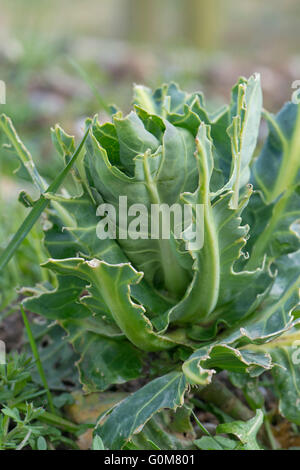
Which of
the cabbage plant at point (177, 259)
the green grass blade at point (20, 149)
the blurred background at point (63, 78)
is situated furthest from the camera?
the blurred background at point (63, 78)

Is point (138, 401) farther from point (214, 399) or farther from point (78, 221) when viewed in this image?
point (78, 221)

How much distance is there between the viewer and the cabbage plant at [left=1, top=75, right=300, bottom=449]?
1017 mm

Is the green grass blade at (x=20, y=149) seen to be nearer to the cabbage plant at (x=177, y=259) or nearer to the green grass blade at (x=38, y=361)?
the cabbage plant at (x=177, y=259)

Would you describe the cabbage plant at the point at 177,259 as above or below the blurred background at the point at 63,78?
below

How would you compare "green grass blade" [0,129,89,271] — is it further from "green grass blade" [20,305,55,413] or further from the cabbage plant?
"green grass blade" [20,305,55,413]

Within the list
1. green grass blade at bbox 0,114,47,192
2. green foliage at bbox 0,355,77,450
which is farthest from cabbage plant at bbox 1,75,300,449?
green foliage at bbox 0,355,77,450

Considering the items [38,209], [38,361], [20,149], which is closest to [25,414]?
[38,361]

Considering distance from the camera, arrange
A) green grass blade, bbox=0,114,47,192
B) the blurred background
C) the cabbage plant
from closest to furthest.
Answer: the cabbage plant, green grass blade, bbox=0,114,47,192, the blurred background

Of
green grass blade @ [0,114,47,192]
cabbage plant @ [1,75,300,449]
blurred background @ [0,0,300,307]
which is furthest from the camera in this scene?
blurred background @ [0,0,300,307]

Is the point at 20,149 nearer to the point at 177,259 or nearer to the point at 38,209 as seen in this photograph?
the point at 38,209

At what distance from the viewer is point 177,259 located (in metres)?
1.12

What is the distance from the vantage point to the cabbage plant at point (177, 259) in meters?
1.02

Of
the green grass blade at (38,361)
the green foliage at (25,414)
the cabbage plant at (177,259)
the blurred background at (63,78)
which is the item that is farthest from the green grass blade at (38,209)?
the blurred background at (63,78)
